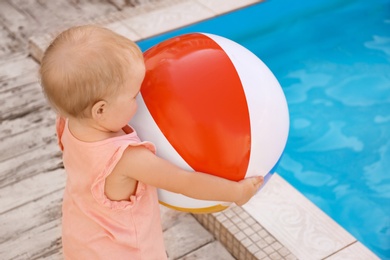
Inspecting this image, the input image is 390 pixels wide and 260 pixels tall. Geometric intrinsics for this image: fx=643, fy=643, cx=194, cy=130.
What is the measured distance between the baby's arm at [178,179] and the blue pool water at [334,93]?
163 cm

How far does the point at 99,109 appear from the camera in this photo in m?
1.59

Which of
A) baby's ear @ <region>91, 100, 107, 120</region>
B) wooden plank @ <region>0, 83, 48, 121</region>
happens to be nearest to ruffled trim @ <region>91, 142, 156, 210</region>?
baby's ear @ <region>91, 100, 107, 120</region>

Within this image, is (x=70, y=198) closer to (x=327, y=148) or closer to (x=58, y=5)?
(x=327, y=148)

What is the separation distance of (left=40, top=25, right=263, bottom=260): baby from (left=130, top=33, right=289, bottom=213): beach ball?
5 centimetres

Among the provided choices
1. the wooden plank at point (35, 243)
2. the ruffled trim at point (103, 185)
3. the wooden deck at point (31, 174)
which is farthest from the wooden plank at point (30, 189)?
the ruffled trim at point (103, 185)

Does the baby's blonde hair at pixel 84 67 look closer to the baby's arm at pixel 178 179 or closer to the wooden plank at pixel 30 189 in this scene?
the baby's arm at pixel 178 179

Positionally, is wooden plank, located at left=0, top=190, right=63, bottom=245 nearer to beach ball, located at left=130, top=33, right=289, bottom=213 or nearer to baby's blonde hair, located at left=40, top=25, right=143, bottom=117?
beach ball, located at left=130, top=33, right=289, bottom=213

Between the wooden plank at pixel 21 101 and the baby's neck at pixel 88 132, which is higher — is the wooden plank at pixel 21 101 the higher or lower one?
the lower one

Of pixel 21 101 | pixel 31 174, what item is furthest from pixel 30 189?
pixel 21 101

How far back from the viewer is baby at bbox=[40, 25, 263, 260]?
4.99 ft

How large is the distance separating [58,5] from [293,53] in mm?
1734

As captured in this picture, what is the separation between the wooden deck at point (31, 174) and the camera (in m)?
→ 2.68

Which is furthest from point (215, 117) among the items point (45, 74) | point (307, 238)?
point (307, 238)

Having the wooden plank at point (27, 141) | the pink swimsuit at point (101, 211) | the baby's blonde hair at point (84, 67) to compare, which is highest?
the baby's blonde hair at point (84, 67)
